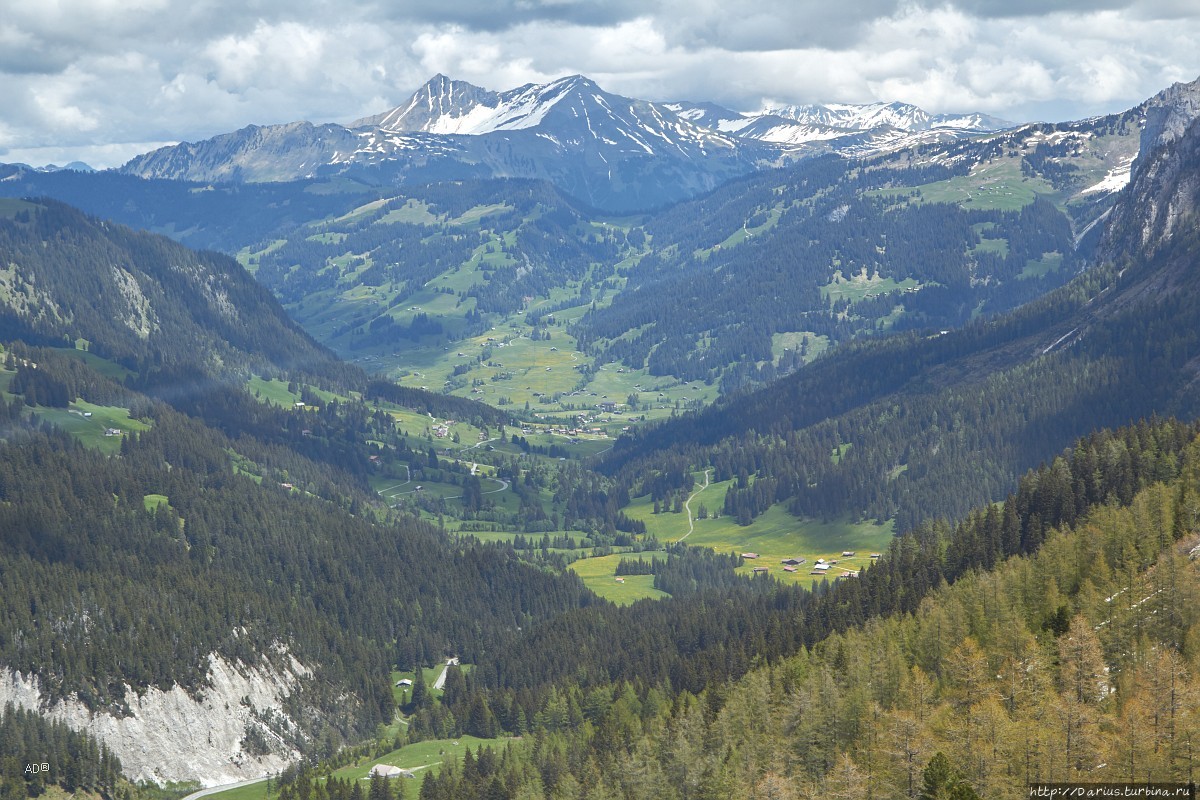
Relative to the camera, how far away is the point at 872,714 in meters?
123

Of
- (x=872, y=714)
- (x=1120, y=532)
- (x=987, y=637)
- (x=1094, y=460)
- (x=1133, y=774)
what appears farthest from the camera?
(x=1094, y=460)

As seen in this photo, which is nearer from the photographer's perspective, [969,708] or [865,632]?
[969,708]

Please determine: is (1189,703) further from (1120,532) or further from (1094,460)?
(1094,460)

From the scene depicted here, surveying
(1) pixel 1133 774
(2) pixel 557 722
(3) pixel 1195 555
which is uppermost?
(3) pixel 1195 555

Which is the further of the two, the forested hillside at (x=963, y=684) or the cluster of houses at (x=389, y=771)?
the cluster of houses at (x=389, y=771)

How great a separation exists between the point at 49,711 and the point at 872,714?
12494 cm

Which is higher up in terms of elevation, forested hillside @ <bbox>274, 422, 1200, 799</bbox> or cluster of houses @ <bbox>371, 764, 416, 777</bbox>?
forested hillside @ <bbox>274, 422, 1200, 799</bbox>

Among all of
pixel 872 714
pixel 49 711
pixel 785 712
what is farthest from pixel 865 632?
pixel 49 711

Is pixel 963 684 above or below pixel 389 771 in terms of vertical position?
above

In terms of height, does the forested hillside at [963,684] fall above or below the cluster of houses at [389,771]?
above

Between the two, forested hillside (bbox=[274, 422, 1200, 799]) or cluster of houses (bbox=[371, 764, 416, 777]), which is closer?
forested hillside (bbox=[274, 422, 1200, 799])

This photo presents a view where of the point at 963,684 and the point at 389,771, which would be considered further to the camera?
the point at 389,771

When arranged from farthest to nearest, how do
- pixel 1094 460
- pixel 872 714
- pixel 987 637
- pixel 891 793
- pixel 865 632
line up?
pixel 1094 460 < pixel 865 632 < pixel 987 637 < pixel 872 714 < pixel 891 793

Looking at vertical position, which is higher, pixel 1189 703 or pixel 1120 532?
pixel 1120 532
